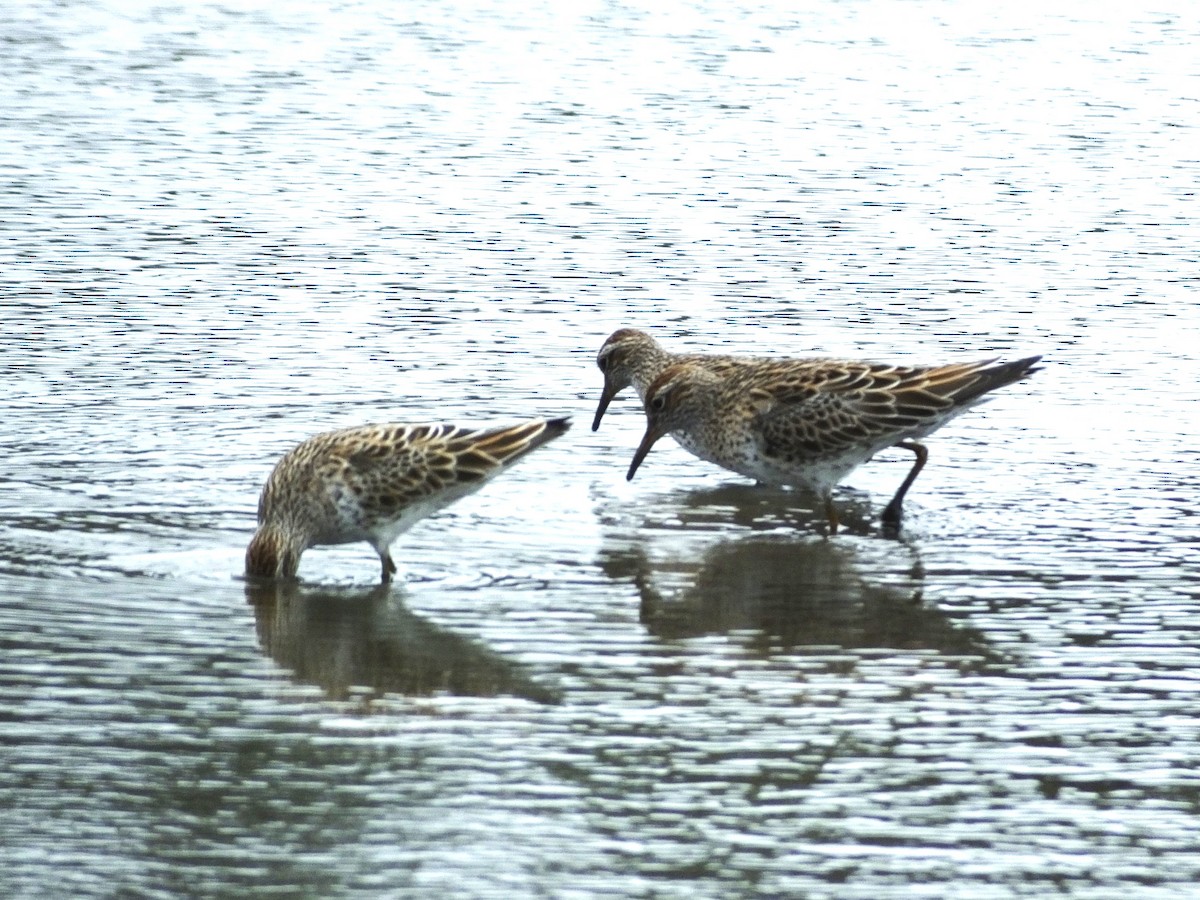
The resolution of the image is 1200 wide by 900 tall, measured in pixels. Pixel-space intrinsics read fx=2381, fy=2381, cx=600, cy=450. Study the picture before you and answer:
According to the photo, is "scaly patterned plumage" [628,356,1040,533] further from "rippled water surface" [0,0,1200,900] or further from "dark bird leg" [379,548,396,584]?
"dark bird leg" [379,548,396,584]

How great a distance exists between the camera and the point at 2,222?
18.1m

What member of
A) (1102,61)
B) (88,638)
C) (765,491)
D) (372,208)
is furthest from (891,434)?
(1102,61)

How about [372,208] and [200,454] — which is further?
[372,208]

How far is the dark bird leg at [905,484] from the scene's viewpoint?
12.2m

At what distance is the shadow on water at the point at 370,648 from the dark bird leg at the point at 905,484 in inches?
110

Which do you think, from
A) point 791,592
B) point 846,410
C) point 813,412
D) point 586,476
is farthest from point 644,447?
point 791,592

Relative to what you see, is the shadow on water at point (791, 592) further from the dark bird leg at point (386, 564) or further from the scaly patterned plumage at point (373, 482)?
the dark bird leg at point (386, 564)

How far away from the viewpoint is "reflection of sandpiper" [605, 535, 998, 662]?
10062mm

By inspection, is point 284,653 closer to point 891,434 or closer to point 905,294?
point 891,434

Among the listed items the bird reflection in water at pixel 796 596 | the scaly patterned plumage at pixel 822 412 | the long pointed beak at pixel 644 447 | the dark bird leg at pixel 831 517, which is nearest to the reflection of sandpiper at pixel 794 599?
Result: the bird reflection in water at pixel 796 596

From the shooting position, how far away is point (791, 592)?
35.8 ft

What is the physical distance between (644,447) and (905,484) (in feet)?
4.98

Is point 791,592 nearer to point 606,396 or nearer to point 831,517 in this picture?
point 831,517

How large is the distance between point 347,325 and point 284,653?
6120 millimetres
